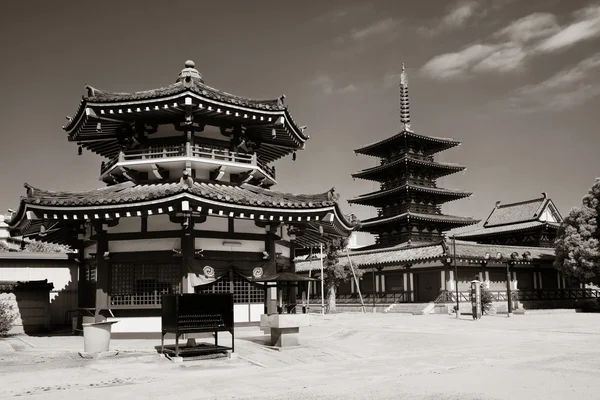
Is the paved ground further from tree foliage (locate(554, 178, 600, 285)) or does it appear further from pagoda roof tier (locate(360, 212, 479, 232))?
pagoda roof tier (locate(360, 212, 479, 232))

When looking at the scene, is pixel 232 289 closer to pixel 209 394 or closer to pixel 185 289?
pixel 185 289

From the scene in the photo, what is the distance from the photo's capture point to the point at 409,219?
201 ft

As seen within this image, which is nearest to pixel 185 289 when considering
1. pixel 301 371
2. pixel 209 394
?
pixel 301 371

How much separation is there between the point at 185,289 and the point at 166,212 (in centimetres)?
286

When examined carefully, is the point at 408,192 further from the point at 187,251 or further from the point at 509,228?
the point at 187,251

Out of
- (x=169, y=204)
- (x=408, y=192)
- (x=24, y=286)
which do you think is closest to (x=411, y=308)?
(x=408, y=192)

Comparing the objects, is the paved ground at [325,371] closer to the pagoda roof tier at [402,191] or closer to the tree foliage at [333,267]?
the tree foliage at [333,267]

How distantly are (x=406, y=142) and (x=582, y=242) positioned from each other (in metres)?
24.9

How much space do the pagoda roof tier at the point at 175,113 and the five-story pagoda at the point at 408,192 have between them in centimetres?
4003

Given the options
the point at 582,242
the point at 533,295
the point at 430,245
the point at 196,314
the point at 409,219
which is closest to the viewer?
the point at 196,314

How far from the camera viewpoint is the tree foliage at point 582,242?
44.8m

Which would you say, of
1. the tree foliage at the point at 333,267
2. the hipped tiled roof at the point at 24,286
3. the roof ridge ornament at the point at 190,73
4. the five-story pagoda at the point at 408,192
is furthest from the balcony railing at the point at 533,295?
the hipped tiled roof at the point at 24,286

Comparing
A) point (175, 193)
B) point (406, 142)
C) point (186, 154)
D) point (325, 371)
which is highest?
point (406, 142)

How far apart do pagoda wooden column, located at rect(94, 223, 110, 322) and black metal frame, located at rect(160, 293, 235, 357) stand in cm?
521
